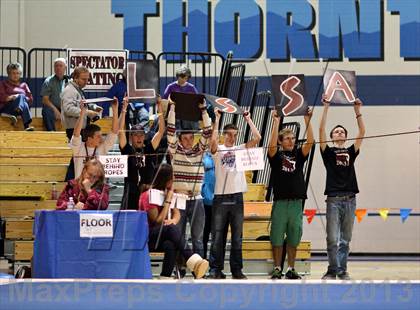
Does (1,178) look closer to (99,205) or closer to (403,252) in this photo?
(99,205)

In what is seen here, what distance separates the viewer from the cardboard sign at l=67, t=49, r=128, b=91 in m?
15.2

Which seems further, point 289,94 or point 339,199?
point 339,199

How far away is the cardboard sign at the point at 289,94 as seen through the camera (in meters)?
11.6

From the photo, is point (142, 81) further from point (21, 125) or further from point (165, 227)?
point (21, 125)

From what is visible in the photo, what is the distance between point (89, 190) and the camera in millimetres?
11391

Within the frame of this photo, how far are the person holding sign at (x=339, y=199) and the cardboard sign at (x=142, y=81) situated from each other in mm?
2009

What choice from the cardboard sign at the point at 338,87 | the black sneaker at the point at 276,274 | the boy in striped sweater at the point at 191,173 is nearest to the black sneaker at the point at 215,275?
the boy in striped sweater at the point at 191,173

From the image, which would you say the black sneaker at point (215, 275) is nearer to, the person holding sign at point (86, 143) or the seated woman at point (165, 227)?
the seated woman at point (165, 227)

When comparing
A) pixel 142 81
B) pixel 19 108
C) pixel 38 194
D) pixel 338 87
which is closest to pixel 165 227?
pixel 142 81

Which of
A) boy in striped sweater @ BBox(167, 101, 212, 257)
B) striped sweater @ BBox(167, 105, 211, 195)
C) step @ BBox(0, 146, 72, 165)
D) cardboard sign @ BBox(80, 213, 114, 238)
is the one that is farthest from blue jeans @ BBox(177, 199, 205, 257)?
step @ BBox(0, 146, 72, 165)

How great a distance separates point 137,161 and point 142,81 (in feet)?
3.06

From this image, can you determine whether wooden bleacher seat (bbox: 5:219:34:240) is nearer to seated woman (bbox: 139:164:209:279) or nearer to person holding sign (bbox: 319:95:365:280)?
seated woman (bbox: 139:164:209:279)

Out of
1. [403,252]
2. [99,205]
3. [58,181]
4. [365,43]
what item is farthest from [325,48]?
[99,205]

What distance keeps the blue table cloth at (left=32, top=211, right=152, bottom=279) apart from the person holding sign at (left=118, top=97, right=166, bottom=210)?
0.91m
